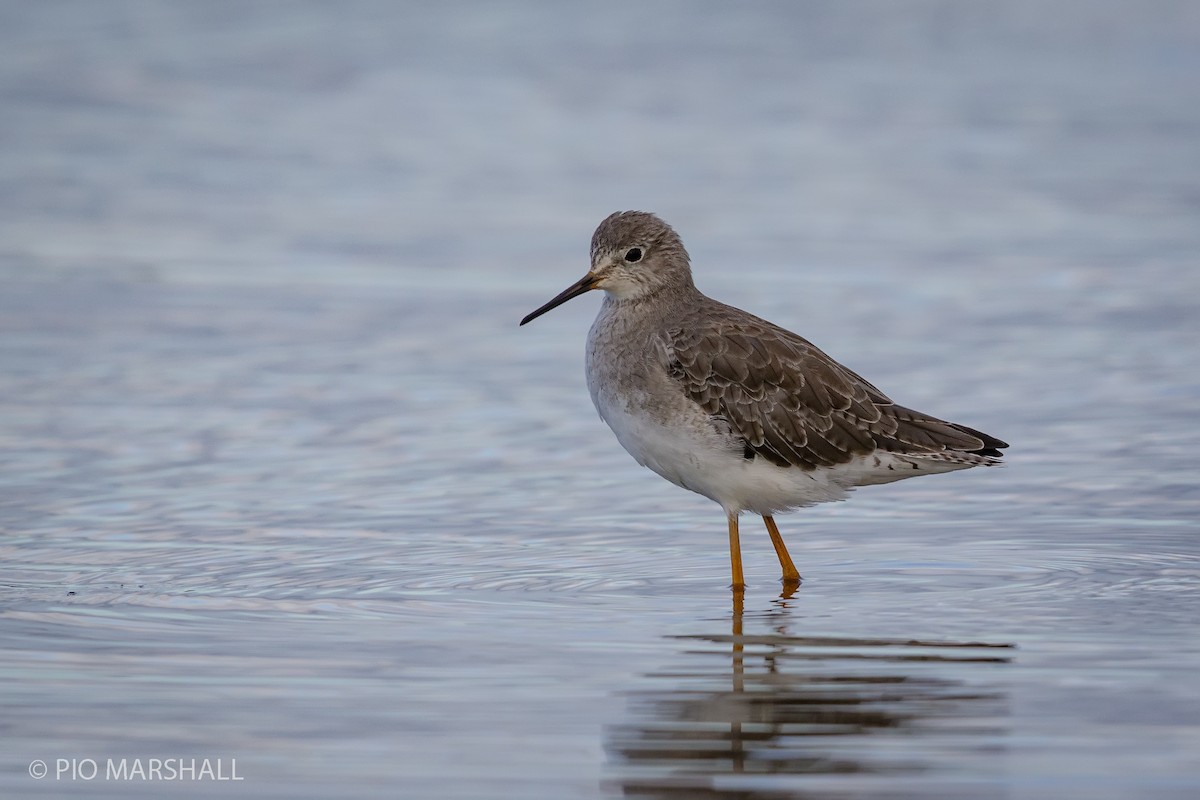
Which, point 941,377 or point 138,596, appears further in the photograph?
point 941,377

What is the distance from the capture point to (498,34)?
23.5 metres

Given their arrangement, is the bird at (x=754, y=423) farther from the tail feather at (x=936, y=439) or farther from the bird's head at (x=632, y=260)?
the bird's head at (x=632, y=260)

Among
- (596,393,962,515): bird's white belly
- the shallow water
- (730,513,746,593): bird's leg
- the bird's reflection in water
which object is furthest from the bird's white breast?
the bird's reflection in water

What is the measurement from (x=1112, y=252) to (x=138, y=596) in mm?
9106

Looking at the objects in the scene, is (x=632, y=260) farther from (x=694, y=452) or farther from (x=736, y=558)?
(x=736, y=558)

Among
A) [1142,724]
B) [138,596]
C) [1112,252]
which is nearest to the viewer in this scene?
[1142,724]

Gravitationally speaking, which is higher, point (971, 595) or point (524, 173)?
point (524, 173)

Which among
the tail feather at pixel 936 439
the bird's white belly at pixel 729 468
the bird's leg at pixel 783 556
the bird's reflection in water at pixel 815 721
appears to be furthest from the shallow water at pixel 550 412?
the tail feather at pixel 936 439

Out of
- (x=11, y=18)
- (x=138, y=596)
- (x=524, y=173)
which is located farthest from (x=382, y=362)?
(x=11, y=18)

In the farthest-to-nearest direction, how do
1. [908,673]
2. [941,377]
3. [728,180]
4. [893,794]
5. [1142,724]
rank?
[728,180]
[941,377]
[908,673]
[1142,724]
[893,794]

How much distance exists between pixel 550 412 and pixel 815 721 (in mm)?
5064

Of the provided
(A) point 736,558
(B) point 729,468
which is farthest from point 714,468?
(A) point 736,558

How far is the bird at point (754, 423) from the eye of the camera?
8695 millimetres

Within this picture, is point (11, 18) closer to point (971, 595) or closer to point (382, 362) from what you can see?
point (382, 362)
